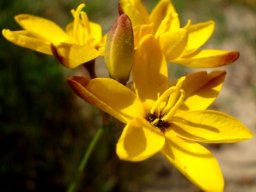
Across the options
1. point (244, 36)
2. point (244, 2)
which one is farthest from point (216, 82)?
point (244, 2)

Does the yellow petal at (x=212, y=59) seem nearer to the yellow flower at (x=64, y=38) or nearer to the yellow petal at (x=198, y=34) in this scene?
the yellow petal at (x=198, y=34)

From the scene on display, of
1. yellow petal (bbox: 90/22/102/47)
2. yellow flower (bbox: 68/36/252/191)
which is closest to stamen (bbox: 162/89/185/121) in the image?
yellow flower (bbox: 68/36/252/191)

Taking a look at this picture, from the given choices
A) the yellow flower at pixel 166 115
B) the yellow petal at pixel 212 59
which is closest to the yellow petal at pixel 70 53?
the yellow flower at pixel 166 115

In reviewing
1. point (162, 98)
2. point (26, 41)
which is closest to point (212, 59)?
point (162, 98)

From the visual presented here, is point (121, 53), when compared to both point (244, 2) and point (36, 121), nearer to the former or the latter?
point (36, 121)

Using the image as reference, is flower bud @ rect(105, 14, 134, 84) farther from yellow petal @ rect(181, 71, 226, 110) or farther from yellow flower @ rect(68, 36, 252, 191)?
yellow petal @ rect(181, 71, 226, 110)

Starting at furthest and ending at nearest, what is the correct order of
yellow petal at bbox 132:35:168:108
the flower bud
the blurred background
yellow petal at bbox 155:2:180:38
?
the blurred background → yellow petal at bbox 155:2:180:38 → yellow petal at bbox 132:35:168:108 → the flower bud

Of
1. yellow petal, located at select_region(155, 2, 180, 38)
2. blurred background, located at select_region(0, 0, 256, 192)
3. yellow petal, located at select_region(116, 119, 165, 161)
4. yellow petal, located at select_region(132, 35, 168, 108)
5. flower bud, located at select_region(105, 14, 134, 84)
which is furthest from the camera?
blurred background, located at select_region(0, 0, 256, 192)
